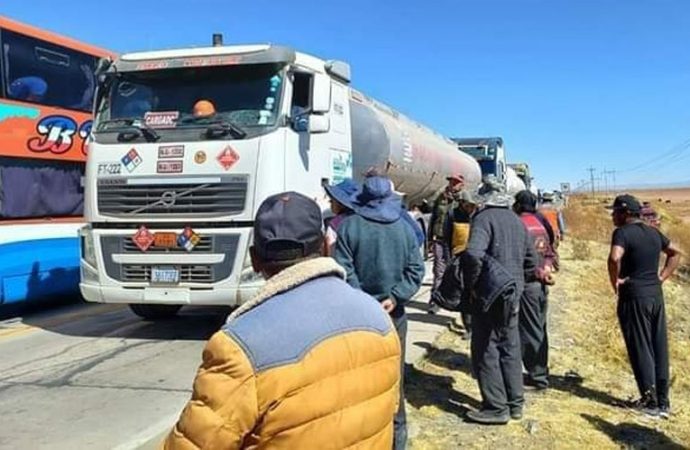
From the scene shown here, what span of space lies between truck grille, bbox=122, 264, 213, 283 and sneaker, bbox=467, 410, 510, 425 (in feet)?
10.3

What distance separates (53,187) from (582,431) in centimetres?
786

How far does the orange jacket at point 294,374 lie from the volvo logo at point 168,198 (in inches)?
222

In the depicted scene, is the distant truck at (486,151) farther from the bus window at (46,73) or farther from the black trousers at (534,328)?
the black trousers at (534,328)

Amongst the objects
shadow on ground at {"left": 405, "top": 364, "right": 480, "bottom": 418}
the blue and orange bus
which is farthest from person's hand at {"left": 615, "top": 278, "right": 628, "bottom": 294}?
the blue and orange bus

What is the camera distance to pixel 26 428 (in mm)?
4965

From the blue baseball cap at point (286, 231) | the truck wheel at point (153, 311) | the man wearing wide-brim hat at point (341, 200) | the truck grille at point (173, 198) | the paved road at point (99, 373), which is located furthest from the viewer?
the truck wheel at point (153, 311)

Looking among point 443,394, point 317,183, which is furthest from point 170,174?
point 443,394

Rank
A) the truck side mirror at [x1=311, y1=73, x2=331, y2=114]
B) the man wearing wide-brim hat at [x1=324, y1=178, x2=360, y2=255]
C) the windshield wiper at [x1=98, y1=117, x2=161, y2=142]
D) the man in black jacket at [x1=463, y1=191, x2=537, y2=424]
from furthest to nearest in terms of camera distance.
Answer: the truck side mirror at [x1=311, y1=73, x2=331, y2=114] < the windshield wiper at [x1=98, y1=117, x2=161, y2=142] < the man in black jacket at [x1=463, y1=191, x2=537, y2=424] < the man wearing wide-brim hat at [x1=324, y1=178, x2=360, y2=255]

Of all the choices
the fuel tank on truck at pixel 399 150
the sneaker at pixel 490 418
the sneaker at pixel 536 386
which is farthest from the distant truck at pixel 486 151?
the sneaker at pixel 490 418

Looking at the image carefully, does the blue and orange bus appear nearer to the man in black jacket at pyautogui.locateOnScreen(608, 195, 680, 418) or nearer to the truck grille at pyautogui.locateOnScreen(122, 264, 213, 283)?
the truck grille at pyautogui.locateOnScreen(122, 264, 213, 283)

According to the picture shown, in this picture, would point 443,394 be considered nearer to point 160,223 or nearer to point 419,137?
point 160,223

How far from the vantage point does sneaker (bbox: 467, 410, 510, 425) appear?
5.21 metres

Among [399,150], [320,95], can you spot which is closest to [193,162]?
[320,95]

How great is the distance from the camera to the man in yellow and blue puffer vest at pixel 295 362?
159 cm
